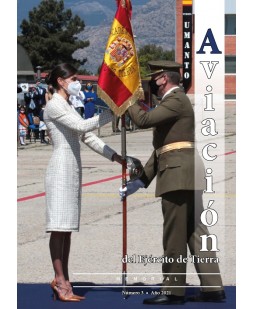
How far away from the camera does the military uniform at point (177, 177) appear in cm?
782

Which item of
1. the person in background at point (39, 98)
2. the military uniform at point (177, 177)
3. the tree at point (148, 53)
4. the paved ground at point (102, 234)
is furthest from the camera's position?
the person in background at point (39, 98)

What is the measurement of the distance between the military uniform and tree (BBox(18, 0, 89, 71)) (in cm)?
2223

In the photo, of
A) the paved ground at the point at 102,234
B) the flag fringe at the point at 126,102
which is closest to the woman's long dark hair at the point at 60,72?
the flag fringe at the point at 126,102

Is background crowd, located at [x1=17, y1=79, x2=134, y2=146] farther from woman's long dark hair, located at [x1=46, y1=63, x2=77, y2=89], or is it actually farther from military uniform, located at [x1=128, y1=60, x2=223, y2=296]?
military uniform, located at [x1=128, y1=60, x2=223, y2=296]

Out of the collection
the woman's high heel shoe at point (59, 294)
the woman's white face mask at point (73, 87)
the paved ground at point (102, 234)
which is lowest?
the woman's high heel shoe at point (59, 294)

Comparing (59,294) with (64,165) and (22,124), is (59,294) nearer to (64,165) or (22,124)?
(64,165)

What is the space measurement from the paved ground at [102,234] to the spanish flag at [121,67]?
1658mm

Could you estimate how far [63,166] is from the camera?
26.0 ft

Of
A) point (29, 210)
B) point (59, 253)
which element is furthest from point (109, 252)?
point (29, 210)

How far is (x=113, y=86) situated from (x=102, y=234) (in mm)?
3667

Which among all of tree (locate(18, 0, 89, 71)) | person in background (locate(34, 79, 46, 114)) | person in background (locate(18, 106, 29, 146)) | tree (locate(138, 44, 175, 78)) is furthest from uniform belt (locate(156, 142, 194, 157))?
tree (locate(18, 0, 89, 71))

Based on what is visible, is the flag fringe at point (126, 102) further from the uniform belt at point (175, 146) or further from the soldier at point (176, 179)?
the uniform belt at point (175, 146)
